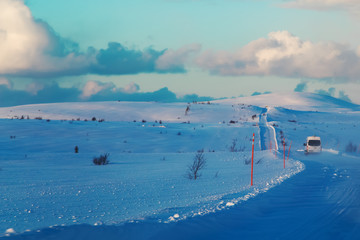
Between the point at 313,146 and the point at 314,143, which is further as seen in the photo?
the point at 314,143

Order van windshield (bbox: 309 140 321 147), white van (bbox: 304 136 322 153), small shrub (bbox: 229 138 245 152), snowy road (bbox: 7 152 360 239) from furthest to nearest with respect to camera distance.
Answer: small shrub (bbox: 229 138 245 152)
van windshield (bbox: 309 140 321 147)
white van (bbox: 304 136 322 153)
snowy road (bbox: 7 152 360 239)

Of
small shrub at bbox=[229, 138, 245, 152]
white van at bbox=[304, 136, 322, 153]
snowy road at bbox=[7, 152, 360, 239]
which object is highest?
white van at bbox=[304, 136, 322, 153]

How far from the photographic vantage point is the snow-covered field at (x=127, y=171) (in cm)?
930

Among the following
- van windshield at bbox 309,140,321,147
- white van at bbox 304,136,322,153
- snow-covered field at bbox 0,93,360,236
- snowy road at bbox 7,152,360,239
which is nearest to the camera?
snowy road at bbox 7,152,360,239

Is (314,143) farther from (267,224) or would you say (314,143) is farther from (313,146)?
(267,224)

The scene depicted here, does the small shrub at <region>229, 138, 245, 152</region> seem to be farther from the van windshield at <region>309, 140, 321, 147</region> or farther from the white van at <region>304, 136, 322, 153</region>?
the van windshield at <region>309, 140, 321, 147</region>

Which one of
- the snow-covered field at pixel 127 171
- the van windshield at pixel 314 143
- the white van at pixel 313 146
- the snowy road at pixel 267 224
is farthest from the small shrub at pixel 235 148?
the snowy road at pixel 267 224

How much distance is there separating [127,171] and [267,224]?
10.1m

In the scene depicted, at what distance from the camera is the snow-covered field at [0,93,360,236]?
366 inches

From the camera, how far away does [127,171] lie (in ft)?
57.2

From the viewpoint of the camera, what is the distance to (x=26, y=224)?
8227mm

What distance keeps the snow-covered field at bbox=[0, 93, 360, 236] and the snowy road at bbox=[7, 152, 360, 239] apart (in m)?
0.38

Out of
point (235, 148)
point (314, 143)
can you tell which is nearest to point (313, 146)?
point (314, 143)

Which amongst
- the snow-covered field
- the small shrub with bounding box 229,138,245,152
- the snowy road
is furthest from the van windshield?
the snowy road
